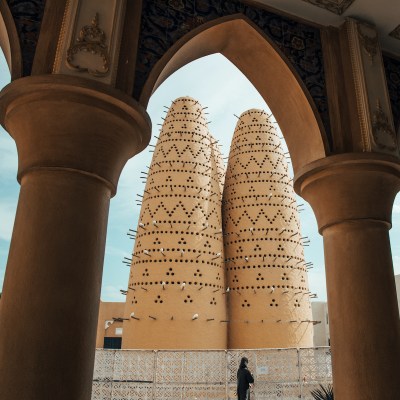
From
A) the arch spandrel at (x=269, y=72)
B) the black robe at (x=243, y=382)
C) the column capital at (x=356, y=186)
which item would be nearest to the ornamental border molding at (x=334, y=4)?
the arch spandrel at (x=269, y=72)

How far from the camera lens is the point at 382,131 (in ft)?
11.8

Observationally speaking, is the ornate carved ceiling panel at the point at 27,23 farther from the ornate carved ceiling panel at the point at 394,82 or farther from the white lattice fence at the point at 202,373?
the white lattice fence at the point at 202,373

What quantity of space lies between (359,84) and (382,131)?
0.44 metres

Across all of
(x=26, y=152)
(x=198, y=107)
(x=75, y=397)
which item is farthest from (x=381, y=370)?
(x=198, y=107)

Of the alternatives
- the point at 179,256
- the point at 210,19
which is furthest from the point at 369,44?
the point at 179,256

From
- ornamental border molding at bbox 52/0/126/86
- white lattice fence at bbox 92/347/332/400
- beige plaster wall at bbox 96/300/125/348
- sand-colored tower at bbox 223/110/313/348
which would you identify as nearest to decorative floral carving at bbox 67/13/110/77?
ornamental border molding at bbox 52/0/126/86

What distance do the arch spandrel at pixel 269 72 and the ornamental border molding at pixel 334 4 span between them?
0.52 meters

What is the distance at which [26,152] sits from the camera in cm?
246

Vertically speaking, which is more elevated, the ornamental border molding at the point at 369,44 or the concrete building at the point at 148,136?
the ornamental border molding at the point at 369,44

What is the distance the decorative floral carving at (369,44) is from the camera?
386 cm

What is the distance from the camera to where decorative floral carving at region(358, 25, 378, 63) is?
12.6 feet

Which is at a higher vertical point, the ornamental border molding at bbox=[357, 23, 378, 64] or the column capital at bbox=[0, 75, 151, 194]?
the ornamental border molding at bbox=[357, 23, 378, 64]

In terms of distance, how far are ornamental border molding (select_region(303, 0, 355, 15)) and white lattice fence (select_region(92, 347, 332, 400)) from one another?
747 centimetres

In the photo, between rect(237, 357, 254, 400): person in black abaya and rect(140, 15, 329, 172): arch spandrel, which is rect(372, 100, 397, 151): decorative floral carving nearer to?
rect(140, 15, 329, 172): arch spandrel
